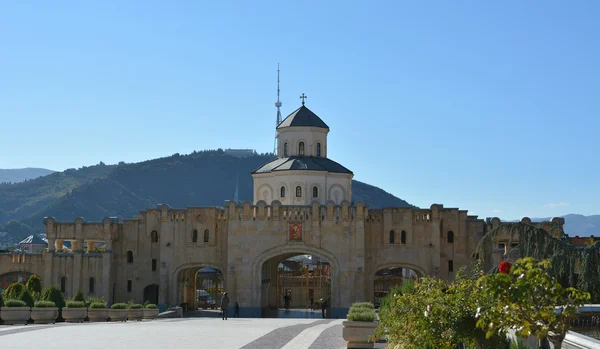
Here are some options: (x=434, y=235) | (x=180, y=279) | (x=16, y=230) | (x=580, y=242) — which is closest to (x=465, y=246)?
(x=434, y=235)

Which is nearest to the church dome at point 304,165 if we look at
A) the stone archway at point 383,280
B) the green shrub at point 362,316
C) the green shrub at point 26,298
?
the stone archway at point 383,280

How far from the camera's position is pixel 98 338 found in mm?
22562

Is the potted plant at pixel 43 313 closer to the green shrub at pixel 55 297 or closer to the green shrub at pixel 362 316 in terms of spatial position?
the green shrub at pixel 55 297

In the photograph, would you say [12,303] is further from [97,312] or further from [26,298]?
[97,312]

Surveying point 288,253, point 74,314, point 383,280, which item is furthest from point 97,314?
point 383,280

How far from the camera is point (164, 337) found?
2372cm

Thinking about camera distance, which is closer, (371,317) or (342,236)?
(371,317)

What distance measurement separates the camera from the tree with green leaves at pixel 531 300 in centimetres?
1073

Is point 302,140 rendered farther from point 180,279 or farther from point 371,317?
point 371,317

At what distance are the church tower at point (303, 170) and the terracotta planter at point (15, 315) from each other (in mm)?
28832

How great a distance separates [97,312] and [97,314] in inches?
3.5

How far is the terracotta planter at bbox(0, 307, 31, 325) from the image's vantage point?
27891mm

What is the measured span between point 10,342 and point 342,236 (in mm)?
33676

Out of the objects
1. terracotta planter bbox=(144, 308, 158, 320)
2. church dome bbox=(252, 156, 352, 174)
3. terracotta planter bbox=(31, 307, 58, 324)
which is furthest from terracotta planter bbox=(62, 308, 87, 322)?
church dome bbox=(252, 156, 352, 174)
